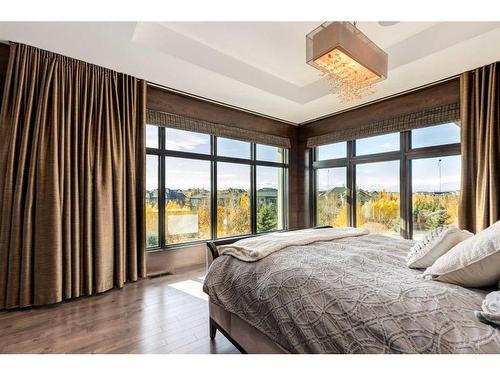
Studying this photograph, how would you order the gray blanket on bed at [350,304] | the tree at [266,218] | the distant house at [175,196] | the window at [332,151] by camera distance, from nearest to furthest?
the gray blanket on bed at [350,304]
the distant house at [175,196]
the window at [332,151]
the tree at [266,218]

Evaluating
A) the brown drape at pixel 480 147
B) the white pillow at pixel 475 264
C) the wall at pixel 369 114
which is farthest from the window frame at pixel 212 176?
the brown drape at pixel 480 147

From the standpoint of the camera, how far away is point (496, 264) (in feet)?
3.49

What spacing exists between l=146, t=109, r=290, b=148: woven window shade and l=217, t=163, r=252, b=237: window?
528mm

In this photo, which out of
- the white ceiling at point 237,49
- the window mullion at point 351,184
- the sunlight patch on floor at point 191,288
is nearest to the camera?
the white ceiling at point 237,49

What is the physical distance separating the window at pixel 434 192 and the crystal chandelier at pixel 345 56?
1.91m

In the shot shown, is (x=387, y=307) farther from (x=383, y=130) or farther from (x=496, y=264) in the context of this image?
(x=383, y=130)

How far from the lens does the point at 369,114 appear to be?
4109 millimetres

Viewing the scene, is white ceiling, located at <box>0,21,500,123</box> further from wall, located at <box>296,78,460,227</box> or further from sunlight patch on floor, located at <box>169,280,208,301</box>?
sunlight patch on floor, located at <box>169,280,208,301</box>

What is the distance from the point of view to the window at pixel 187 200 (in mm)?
3758

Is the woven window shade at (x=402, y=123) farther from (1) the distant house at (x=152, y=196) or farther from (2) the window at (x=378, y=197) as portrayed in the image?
(1) the distant house at (x=152, y=196)
